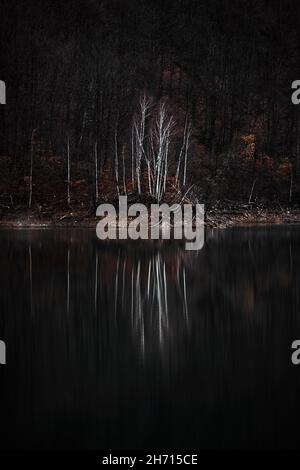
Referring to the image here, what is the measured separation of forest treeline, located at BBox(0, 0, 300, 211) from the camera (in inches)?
2096

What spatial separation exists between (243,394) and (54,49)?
211 ft

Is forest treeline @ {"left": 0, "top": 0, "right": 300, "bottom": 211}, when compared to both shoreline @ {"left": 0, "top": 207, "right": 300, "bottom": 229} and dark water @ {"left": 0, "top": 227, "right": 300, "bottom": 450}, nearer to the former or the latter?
shoreline @ {"left": 0, "top": 207, "right": 300, "bottom": 229}

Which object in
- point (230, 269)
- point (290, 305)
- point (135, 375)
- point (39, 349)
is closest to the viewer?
point (135, 375)

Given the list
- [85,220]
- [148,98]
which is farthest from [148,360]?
[148,98]

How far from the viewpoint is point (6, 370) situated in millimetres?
8000

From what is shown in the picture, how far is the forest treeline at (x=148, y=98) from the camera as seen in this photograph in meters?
53.2

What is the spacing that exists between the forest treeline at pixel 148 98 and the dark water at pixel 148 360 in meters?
30.0

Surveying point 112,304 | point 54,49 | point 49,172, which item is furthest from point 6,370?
point 54,49

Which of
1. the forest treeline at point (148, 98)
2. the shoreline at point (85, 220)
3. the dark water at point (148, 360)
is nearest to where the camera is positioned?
the dark water at point (148, 360)

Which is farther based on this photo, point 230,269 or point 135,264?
point 135,264

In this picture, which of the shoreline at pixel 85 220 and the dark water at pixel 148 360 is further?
the shoreline at pixel 85 220

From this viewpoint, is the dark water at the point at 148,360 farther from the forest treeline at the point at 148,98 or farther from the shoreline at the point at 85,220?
the forest treeline at the point at 148,98

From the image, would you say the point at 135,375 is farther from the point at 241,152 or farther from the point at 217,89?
the point at 217,89

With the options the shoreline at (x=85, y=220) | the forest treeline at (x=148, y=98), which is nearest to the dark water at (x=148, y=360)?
the shoreline at (x=85, y=220)
